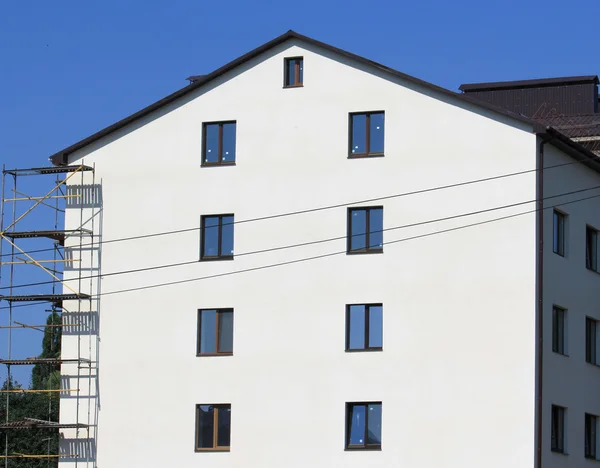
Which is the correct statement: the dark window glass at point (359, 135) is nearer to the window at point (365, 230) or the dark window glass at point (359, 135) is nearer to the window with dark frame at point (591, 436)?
the window at point (365, 230)

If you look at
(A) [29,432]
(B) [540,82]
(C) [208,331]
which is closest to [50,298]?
(C) [208,331]

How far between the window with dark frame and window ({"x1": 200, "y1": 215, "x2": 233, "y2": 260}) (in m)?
12.3

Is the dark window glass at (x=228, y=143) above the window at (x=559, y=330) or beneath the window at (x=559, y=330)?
above

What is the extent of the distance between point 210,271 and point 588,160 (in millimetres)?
12466

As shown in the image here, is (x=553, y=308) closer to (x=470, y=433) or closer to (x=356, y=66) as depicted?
(x=470, y=433)

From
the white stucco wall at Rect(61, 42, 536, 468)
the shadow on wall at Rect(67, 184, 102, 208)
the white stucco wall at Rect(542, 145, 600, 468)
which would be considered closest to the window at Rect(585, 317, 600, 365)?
the white stucco wall at Rect(542, 145, 600, 468)

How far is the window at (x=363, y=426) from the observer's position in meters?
36.8

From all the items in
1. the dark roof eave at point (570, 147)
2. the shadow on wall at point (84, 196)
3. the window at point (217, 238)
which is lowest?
the window at point (217, 238)

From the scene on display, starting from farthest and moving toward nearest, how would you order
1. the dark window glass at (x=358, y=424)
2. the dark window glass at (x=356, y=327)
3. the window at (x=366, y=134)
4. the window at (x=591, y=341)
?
the window at (x=591, y=341) → the window at (x=366, y=134) → the dark window glass at (x=356, y=327) → the dark window glass at (x=358, y=424)

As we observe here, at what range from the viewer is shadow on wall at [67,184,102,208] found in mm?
41750

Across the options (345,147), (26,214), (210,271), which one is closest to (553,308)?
(345,147)

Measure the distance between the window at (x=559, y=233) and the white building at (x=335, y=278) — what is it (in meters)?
0.13

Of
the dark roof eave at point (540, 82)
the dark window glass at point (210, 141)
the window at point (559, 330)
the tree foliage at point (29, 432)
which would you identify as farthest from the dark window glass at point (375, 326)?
the tree foliage at point (29, 432)

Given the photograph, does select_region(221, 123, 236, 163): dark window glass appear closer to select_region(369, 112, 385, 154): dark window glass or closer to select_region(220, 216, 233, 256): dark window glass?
select_region(220, 216, 233, 256): dark window glass
